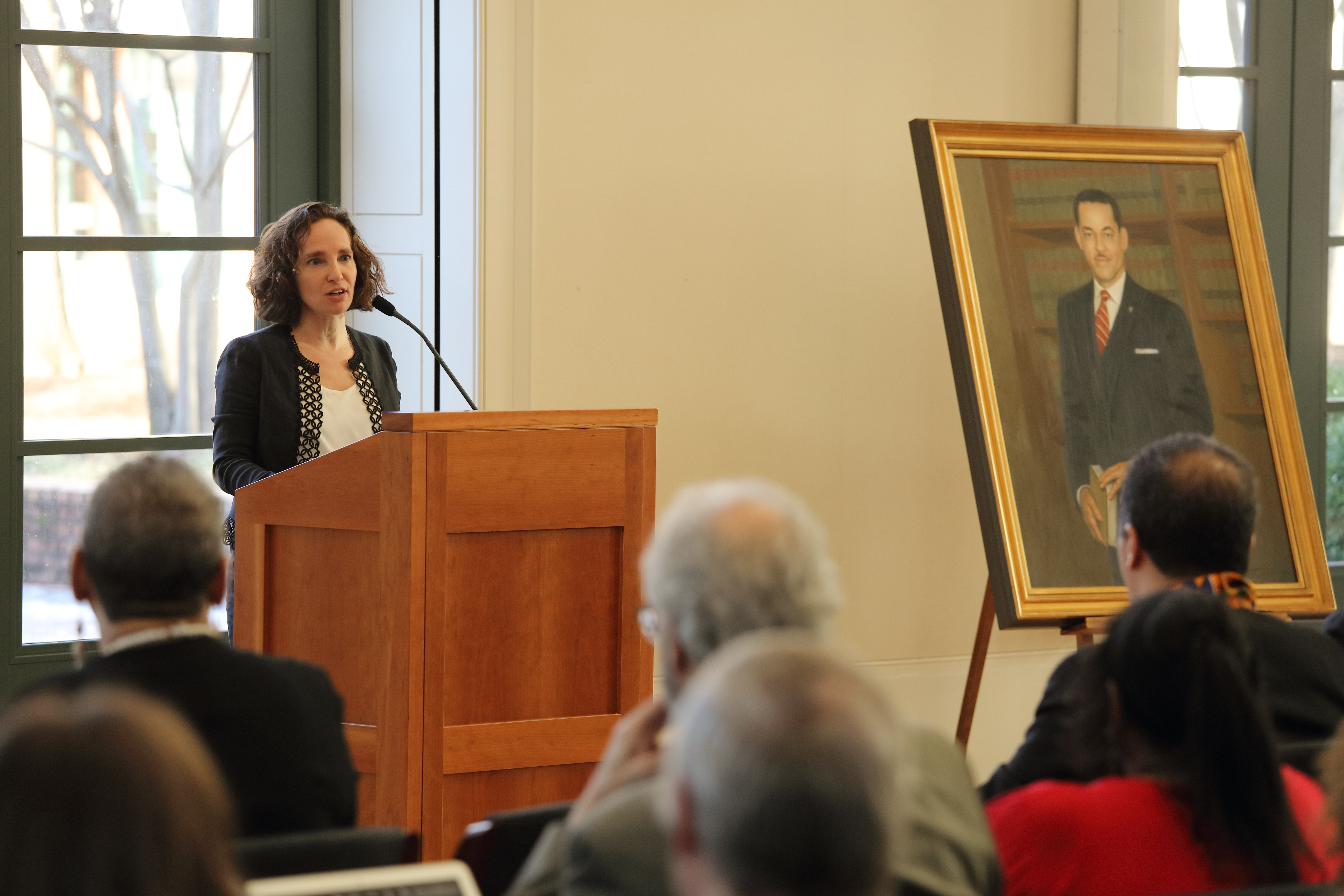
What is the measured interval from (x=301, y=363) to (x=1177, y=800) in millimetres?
2473

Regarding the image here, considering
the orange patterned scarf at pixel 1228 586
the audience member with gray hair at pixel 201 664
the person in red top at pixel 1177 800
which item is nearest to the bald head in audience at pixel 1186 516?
the orange patterned scarf at pixel 1228 586

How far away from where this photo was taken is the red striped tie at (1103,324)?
14.0 feet

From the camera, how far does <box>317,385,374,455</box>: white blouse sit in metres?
3.56

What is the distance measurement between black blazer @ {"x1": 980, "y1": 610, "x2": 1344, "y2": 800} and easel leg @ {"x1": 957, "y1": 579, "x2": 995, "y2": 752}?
2.09 meters

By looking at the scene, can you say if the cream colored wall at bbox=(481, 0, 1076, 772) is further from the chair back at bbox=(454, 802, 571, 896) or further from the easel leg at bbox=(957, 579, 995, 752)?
the chair back at bbox=(454, 802, 571, 896)

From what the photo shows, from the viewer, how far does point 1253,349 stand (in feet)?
14.4

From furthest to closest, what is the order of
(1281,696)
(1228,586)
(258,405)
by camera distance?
1. (258,405)
2. (1228,586)
3. (1281,696)

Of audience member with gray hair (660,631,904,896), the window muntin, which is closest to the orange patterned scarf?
audience member with gray hair (660,631,904,896)

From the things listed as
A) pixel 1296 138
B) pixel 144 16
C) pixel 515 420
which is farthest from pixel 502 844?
pixel 1296 138

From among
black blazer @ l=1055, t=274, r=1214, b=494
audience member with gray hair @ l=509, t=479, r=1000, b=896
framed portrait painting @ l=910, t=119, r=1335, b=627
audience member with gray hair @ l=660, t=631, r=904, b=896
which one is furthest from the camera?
black blazer @ l=1055, t=274, r=1214, b=494

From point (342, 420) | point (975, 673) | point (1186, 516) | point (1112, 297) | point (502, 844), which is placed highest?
point (1112, 297)

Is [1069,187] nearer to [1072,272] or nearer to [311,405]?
[1072,272]

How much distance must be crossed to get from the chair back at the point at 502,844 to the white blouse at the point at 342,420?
1.93m

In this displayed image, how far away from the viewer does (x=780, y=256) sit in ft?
15.9
